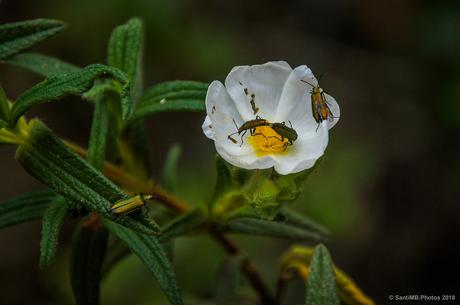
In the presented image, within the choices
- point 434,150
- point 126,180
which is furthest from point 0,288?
point 434,150

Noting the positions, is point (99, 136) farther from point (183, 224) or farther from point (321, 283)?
point (321, 283)

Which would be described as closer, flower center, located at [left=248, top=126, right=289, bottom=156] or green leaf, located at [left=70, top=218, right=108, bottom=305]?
flower center, located at [left=248, top=126, right=289, bottom=156]

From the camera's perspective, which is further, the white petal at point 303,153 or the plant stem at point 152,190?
the plant stem at point 152,190

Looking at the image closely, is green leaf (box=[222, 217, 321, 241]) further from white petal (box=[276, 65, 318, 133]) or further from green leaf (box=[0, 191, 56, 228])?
green leaf (box=[0, 191, 56, 228])

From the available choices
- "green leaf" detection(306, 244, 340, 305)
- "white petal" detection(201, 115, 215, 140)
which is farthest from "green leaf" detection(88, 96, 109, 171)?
"green leaf" detection(306, 244, 340, 305)

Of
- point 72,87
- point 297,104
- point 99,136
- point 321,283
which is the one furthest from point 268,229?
point 72,87

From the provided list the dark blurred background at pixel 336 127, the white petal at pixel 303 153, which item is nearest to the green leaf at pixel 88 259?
the white petal at pixel 303 153

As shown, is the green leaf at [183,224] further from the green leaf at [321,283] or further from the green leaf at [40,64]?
the green leaf at [40,64]
